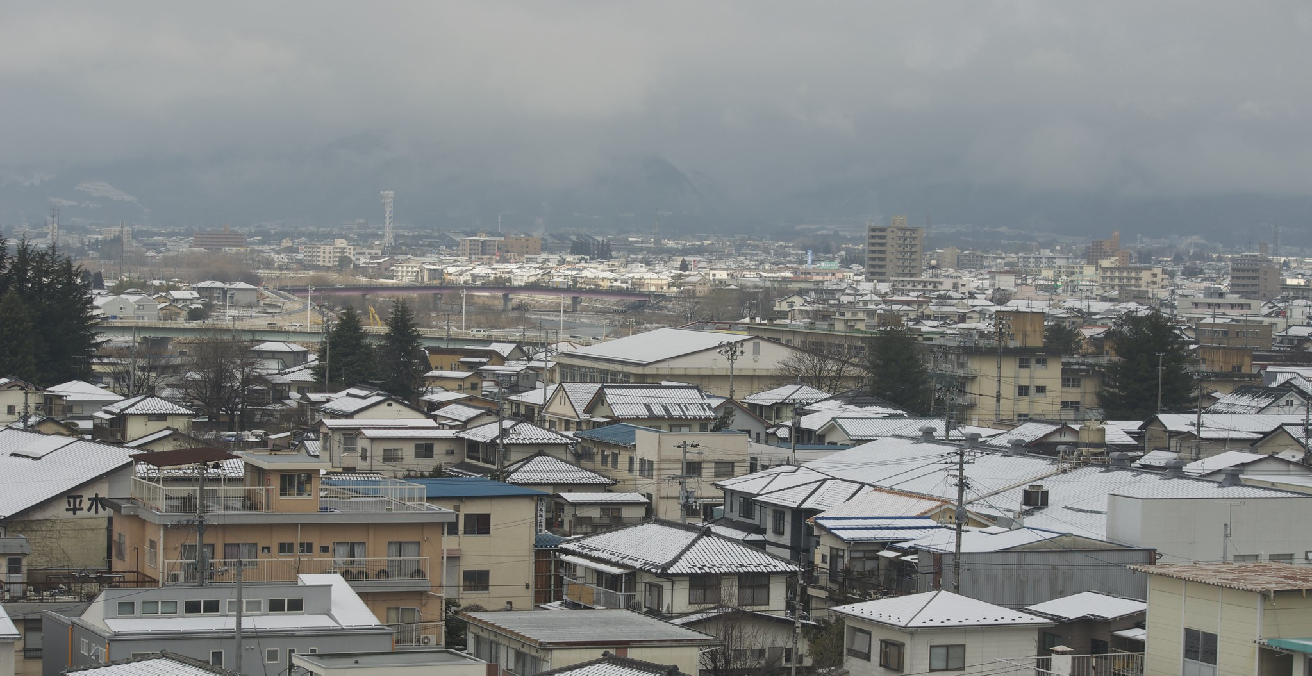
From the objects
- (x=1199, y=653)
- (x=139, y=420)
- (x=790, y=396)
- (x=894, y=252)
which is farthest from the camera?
(x=894, y=252)

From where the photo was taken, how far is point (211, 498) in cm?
1344

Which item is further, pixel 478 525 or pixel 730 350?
pixel 730 350

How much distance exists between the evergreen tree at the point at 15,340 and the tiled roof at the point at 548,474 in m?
16.4

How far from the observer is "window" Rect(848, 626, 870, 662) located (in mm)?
11703

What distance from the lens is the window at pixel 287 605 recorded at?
435 inches

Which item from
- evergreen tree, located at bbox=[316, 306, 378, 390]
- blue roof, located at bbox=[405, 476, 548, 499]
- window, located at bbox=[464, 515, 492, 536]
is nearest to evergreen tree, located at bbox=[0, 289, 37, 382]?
evergreen tree, located at bbox=[316, 306, 378, 390]

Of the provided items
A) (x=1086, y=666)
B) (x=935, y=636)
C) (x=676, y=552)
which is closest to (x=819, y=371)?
(x=676, y=552)

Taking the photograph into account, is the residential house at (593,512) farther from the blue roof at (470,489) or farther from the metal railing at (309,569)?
the metal railing at (309,569)

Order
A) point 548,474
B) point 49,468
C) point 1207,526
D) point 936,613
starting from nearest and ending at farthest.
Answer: point 936,613
point 1207,526
point 49,468
point 548,474

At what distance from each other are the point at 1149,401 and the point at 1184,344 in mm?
3784

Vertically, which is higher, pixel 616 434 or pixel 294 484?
pixel 294 484

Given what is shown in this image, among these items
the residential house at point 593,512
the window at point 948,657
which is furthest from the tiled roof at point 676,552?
the residential house at point 593,512

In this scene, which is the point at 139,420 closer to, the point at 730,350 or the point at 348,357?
the point at 730,350

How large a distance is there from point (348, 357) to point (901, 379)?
1376 centimetres
